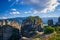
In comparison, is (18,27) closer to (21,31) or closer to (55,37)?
(21,31)

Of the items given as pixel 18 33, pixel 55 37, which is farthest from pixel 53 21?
pixel 55 37

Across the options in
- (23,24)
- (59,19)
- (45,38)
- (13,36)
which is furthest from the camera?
(23,24)

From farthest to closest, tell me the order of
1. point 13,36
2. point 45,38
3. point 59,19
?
1. point 59,19
2. point 13,36
3. point 45,38

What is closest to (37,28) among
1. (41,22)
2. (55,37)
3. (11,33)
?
(41,22)

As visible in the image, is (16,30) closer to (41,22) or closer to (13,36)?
(13,36)

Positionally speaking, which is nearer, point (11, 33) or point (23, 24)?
point (11, 33)

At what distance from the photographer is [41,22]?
12.9 m

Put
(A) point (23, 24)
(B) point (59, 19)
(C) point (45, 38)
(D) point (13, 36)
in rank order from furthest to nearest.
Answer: (A) point (23, 24)
(B) point (59, 19)
(D) point (13, 36)
(C) point (45, 38)

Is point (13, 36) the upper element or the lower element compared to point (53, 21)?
lower

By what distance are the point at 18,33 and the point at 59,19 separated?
2638mm

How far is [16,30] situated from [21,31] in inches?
20.4

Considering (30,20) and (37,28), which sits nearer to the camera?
(37,28)

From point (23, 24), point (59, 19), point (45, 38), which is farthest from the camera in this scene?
point (23, 24)

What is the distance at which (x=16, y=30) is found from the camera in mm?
11539
